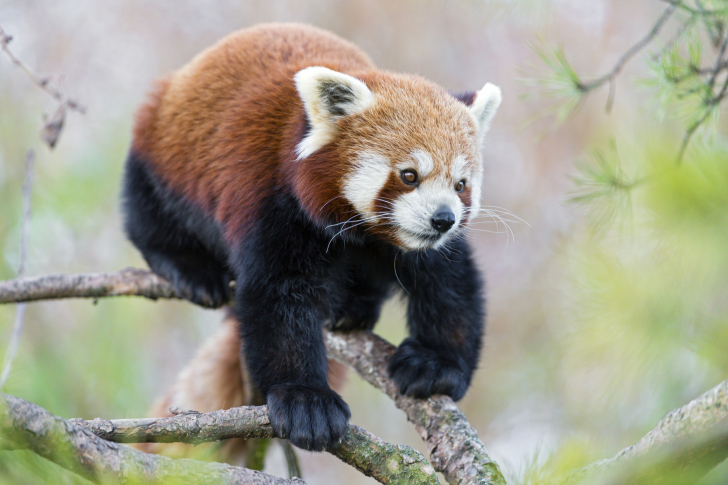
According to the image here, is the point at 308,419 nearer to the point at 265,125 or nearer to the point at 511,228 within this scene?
the point at 265,125

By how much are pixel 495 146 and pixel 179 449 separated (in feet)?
17.7

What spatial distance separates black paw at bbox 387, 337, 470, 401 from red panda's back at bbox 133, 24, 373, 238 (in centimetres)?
88

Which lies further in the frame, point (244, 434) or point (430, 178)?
point (430, 178)

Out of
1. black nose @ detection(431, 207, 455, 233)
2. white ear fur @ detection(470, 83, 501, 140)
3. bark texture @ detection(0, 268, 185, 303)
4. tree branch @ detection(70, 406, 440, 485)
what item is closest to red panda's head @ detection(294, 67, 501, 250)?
black nose @ detection(431, 207, 455, 233)

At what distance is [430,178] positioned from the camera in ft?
7.82

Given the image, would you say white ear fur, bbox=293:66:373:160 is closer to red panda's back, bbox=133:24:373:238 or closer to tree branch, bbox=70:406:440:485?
red panda's back, bbox=133:24:373:238

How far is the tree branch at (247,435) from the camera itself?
5.30 ft

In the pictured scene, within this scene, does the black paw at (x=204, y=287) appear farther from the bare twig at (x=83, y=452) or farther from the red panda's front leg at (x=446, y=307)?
the bare twig at (x=83, y=452)

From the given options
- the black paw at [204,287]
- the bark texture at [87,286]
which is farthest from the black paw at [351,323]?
the bark texture at [87,286]

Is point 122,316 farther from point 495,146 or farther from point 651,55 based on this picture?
point 495,146

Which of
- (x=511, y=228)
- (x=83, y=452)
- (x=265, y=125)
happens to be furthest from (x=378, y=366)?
(x=511, y=228)

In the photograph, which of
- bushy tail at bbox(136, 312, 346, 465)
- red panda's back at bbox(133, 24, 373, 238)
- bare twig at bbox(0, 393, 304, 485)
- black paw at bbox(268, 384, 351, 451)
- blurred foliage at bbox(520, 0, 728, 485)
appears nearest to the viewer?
bare twig at bbox(0, 393, 304, 485)

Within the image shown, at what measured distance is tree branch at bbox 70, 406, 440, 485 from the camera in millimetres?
1616

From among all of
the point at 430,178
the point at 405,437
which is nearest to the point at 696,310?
the point at 430,178
